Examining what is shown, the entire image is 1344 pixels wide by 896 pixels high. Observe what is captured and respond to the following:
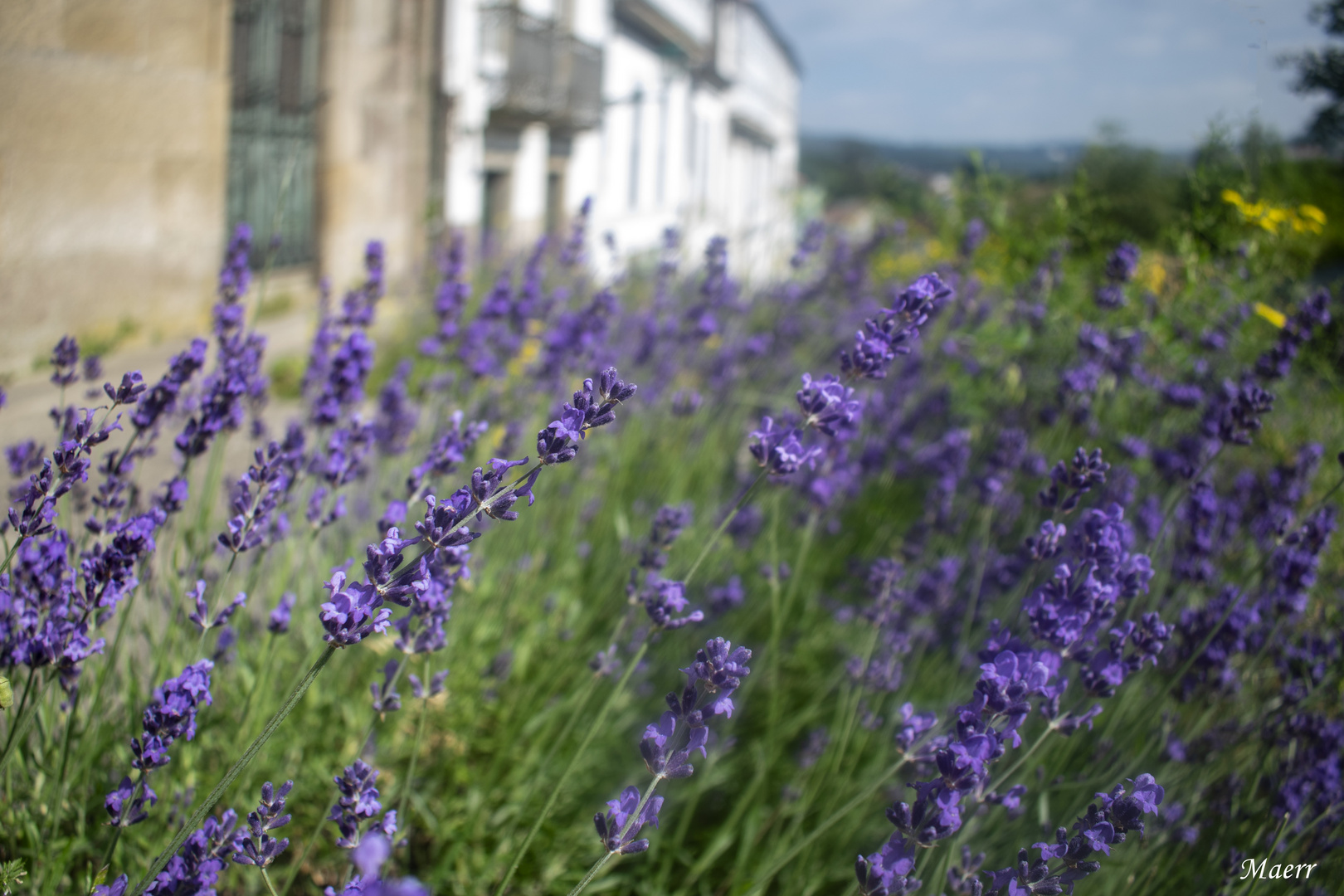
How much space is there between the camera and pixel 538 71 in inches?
433

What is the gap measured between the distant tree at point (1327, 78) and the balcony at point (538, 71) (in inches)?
338

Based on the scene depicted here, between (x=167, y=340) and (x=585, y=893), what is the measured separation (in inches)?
196

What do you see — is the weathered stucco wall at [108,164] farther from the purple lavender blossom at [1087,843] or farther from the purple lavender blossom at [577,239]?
the purple lavender blossom at [1087,843]

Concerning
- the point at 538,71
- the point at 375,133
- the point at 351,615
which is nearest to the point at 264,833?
the point at 351,615

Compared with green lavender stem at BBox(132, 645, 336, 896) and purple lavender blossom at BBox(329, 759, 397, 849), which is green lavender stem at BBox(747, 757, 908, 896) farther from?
green lavender stem at BBox(132, 645, 336, 896)

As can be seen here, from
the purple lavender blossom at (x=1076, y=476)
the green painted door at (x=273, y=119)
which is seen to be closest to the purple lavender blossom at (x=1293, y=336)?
the purple lavender blossom at (x=1076, y=476)

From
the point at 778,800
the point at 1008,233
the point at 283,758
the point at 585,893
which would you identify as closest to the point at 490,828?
the point at 585,893

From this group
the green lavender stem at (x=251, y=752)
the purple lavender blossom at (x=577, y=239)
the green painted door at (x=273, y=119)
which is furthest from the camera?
the green painted door at (x=273, y=119)

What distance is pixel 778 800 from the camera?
7.56 ft

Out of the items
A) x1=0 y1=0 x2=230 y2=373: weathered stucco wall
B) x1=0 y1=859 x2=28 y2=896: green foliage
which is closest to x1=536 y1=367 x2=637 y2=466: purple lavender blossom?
x1=0 y1=859 x2=28 y2=896: green foliage

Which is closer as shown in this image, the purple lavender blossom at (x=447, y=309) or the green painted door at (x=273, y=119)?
the purple lavender blossom at (x=447, y=309)

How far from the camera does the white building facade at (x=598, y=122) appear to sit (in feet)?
28.9

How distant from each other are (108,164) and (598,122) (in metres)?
9.71

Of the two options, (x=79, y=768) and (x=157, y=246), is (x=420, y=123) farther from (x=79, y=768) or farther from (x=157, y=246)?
(x=79, y=768)
